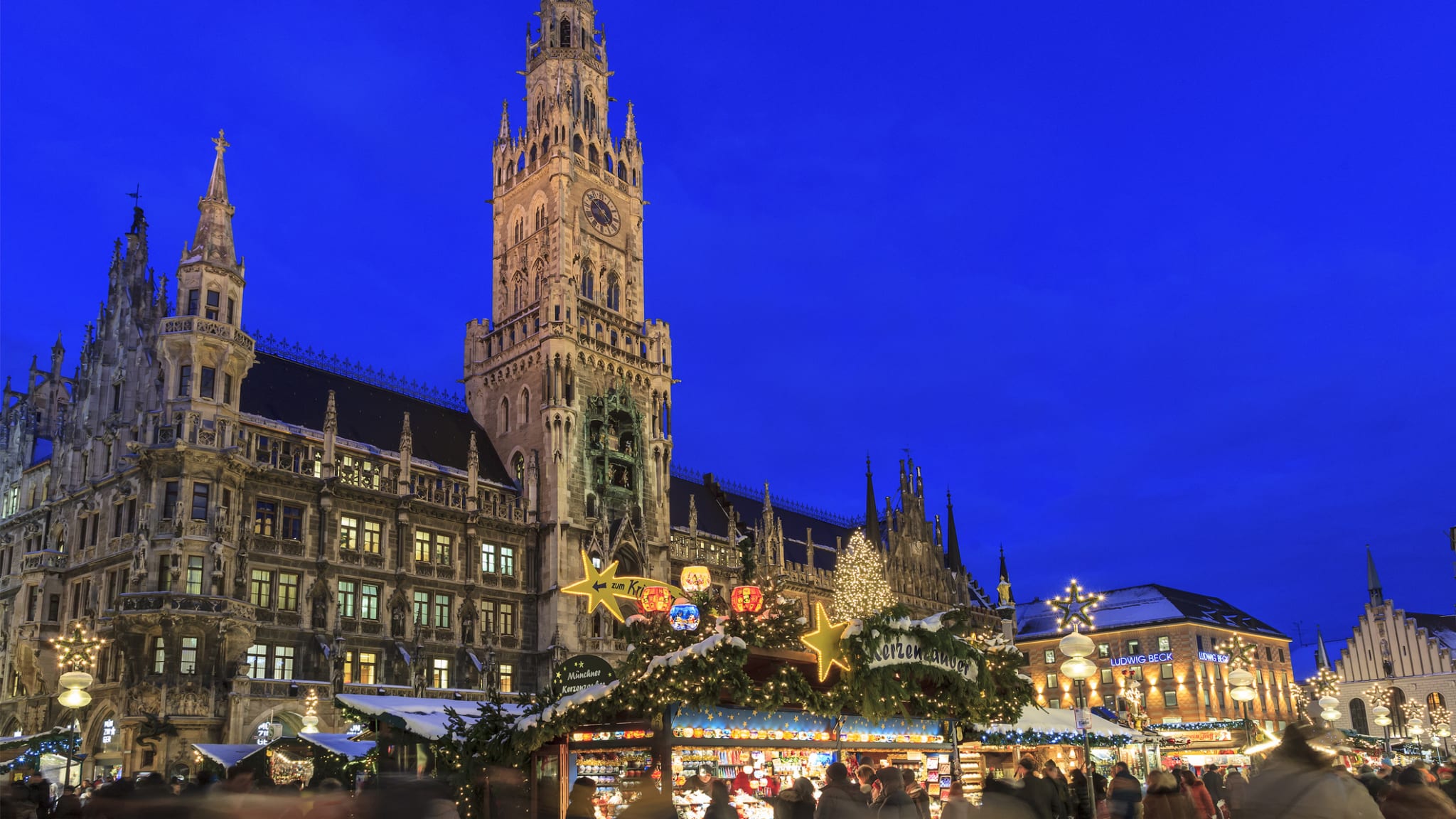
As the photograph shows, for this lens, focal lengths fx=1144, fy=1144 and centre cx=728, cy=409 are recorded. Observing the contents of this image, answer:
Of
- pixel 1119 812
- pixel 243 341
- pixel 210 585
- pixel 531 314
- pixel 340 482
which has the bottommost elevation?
pixel 1119 812

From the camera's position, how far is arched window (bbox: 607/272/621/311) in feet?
215

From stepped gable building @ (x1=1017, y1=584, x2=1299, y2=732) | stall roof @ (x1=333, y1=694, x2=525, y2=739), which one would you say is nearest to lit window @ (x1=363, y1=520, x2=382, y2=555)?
stall roof @ (x1=333, y1=694, x2=525, y2=739)

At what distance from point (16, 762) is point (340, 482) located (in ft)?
54.1

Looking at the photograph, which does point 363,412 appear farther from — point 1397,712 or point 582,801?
point 1397,712

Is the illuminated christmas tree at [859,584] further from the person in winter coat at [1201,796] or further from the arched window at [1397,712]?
the arched window at [1397,712]

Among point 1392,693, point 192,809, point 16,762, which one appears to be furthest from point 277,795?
point 1392,693

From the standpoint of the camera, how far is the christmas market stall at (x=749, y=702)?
68.4ft

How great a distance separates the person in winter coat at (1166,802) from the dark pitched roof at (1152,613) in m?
76.2

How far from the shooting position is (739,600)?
2270 centimetres

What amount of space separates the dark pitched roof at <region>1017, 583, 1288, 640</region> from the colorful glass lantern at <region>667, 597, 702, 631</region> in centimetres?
7109

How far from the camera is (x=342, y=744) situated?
3225 centimetres

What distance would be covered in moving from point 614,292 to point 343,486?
21947 millimetres

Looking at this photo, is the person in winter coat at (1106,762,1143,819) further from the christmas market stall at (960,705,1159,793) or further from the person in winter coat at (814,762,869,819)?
the christmas market stall at (960,705,1159,793)

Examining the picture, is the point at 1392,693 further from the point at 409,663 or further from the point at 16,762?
the point at 16,762
